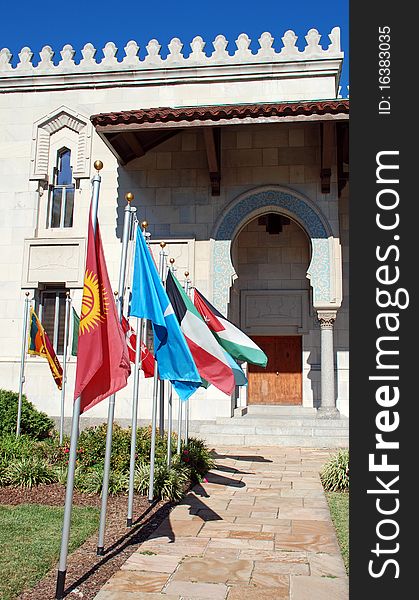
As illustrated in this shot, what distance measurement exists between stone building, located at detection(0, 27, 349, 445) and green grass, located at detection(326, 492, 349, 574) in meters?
5.44

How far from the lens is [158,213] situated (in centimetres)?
1631

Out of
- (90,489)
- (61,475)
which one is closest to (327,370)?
(61,475)

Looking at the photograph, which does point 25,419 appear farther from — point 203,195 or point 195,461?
point 203,195

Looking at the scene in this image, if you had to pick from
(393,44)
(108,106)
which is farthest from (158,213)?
(393,44)

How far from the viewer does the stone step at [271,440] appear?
13.6 metres

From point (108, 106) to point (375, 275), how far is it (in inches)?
628

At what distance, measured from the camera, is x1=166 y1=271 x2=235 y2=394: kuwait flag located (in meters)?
7.98

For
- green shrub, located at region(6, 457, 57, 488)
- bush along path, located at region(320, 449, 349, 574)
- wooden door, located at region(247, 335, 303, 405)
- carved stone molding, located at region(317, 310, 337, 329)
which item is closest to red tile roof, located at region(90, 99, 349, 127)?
carved stone molding, located at region(317, 310, 337, 329)

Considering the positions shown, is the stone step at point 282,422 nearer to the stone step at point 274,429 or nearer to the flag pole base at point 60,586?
the stone step at point 274,429

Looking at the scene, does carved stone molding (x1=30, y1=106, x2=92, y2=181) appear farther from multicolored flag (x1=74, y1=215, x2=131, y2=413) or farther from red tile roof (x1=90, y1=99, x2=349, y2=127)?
multicolored flag (x1=74, y1=215, x2=131, y2=413)

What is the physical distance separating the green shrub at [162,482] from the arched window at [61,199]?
10.3 meters

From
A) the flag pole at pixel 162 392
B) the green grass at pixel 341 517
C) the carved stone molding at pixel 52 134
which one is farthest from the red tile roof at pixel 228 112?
the green grass at pixel 341 517

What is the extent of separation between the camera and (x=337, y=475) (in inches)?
367

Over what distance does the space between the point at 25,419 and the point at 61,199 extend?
6888 millimetres
